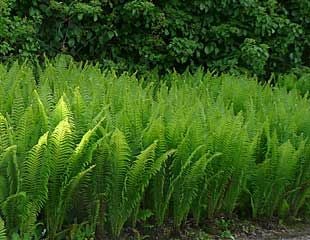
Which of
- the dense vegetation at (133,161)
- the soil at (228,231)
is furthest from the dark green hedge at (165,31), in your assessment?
the soil at (228,231)

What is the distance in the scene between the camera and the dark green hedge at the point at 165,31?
29.4 feet

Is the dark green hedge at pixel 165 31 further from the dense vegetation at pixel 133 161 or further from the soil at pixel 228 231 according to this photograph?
the soil at pixel 228 231

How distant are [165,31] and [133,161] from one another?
16.4ft

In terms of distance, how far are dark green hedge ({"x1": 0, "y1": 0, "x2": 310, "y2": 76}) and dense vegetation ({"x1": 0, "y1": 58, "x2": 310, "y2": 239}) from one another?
337 centimetres

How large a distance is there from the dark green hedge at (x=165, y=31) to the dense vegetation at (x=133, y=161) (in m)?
3.37

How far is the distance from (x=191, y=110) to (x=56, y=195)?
1.39 metres

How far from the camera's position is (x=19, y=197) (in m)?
4.12

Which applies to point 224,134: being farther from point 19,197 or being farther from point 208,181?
point 19,197

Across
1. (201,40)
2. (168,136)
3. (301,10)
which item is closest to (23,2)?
(201,40)

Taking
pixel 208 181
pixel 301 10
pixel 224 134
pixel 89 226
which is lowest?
pixel 89 226

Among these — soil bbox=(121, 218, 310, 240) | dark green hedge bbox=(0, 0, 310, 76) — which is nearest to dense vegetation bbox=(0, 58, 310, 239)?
soil bbox=(121, 218, 310, 240)

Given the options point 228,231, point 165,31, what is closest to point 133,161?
point 228,231

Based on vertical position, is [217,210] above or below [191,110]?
below

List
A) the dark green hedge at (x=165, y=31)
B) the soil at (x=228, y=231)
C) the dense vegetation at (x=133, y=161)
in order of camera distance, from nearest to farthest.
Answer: the dense vegetation at (x=133, y=161), the soil at (x=228, y=231), the dark green hedge at (x=165, y=31)
